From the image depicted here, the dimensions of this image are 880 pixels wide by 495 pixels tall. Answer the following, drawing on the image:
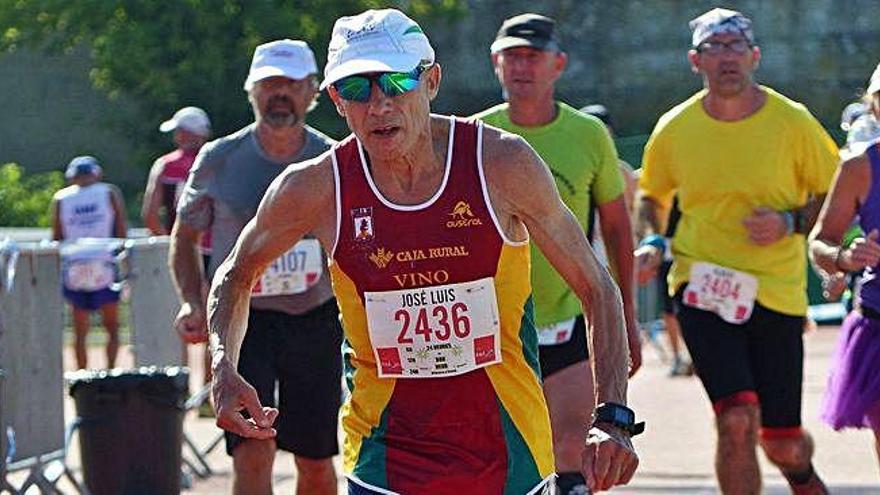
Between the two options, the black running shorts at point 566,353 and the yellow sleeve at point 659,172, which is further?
the yellow sleeve at point 659,172

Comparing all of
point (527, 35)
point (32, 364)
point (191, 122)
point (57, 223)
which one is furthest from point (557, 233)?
point (57, 223)

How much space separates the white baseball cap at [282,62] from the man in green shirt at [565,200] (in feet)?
2.44

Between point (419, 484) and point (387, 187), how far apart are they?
2.55 feet

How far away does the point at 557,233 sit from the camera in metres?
5.52

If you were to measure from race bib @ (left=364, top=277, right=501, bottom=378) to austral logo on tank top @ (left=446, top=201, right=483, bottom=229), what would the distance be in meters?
0.16

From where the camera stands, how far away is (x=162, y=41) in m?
37.4

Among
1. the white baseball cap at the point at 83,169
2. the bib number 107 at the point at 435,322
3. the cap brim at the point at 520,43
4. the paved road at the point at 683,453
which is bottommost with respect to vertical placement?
the paved road at the point at 683,453

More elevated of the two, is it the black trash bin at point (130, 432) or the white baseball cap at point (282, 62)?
the white baseball cap at point (282, 62)

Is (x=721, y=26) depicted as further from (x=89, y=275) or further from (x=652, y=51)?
(x=652, y=51)

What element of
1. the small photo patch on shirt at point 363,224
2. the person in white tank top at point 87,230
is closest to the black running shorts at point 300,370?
the small photo patch on shirt at point 363,224

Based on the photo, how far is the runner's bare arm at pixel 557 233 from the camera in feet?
17.9

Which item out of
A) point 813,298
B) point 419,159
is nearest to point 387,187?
point 419,159

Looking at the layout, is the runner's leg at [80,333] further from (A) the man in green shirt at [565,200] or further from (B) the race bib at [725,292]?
(A) the man in green shirt at [565,200]

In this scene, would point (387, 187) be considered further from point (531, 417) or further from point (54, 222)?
point (54, 222)
